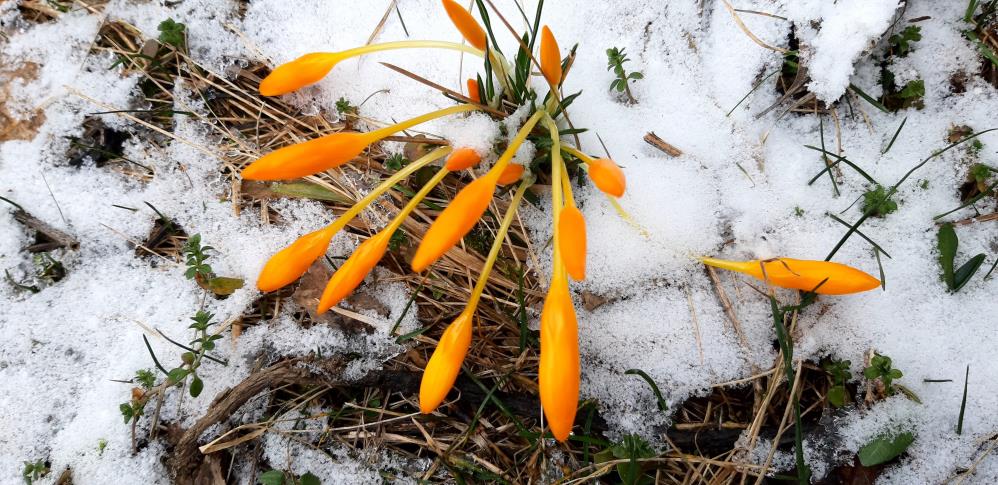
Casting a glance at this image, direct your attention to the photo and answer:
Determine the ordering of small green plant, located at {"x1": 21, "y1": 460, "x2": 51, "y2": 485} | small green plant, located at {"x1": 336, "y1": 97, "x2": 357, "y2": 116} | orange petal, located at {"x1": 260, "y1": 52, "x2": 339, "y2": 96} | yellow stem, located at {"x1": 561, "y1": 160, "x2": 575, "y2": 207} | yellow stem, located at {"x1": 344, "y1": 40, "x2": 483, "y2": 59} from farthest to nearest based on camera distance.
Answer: small green plant, located at {"x1": 336, "y1": 97, "x2": 357, "y2": 116} → small green plant, located at {"x1": 21, "y1": 460, "x2": 51, "y2": 485} → yellow stem, located at {"x1": 344, "y1": 40, "x2": 483, "y2": 59} → orange petal, located at {"x1": 260, "y1": 52, "x2": 339, "y2": 96} → yellow stem, located at {"x1": 561, "y1": 160, "x2": 575, "y2": 207}

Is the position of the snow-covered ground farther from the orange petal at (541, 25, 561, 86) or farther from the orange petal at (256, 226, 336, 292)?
the orange petal at (256, 226, 336, 292)

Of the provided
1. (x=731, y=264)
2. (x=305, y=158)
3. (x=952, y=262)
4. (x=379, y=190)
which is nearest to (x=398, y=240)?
(x=379, y=190)

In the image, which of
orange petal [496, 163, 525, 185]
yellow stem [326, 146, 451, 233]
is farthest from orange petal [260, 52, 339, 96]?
orange petal [496, 163, 525, 185]

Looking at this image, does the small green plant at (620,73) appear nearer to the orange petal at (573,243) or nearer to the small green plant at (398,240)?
the orange petal at (573,243)

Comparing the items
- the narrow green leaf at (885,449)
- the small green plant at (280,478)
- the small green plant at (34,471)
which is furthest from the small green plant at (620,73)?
the small green plant at (34,471)

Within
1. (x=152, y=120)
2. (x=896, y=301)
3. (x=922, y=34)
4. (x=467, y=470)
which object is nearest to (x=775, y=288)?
(x=896, y=301)

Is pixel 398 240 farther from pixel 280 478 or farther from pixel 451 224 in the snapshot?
pixel 280 478
